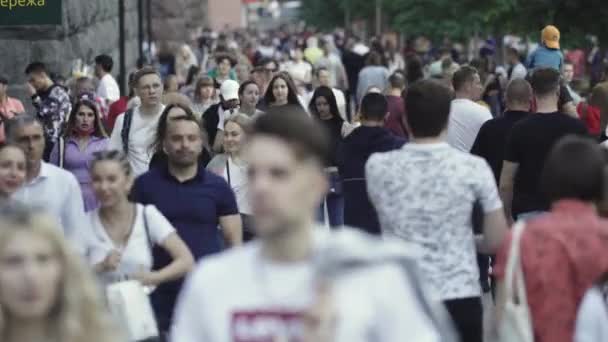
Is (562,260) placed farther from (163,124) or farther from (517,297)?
(163,124)

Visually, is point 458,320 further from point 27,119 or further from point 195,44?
point 195,44

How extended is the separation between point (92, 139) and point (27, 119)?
10.9ft

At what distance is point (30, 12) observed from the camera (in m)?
20.2

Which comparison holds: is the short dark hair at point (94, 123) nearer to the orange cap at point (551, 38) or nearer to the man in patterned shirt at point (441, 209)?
the man in patterned shirt at point (441, 209)

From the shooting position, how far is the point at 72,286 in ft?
18.4

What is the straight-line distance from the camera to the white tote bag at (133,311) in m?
7.94

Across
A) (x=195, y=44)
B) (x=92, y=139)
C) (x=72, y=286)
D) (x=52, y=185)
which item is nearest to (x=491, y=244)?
(x=52, y=185)

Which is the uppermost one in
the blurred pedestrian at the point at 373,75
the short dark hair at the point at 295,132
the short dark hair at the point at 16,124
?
the short dark hair at the point at 295,132

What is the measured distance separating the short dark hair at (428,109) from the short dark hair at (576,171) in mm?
1437

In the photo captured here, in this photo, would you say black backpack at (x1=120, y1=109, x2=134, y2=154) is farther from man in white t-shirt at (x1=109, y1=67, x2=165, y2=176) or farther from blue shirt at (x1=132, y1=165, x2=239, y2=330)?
blue shirt at (x1=132, y1=165, x2=239, y2=330)

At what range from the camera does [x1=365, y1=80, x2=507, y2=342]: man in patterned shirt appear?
26.4 ft

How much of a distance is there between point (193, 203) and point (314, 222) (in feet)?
14.0

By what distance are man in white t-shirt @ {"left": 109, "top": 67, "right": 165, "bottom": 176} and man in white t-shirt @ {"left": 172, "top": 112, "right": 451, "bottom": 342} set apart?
27.9ft

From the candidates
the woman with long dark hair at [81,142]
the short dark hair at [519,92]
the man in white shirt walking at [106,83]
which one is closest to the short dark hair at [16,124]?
the woman with long dark hair at [81,142]
